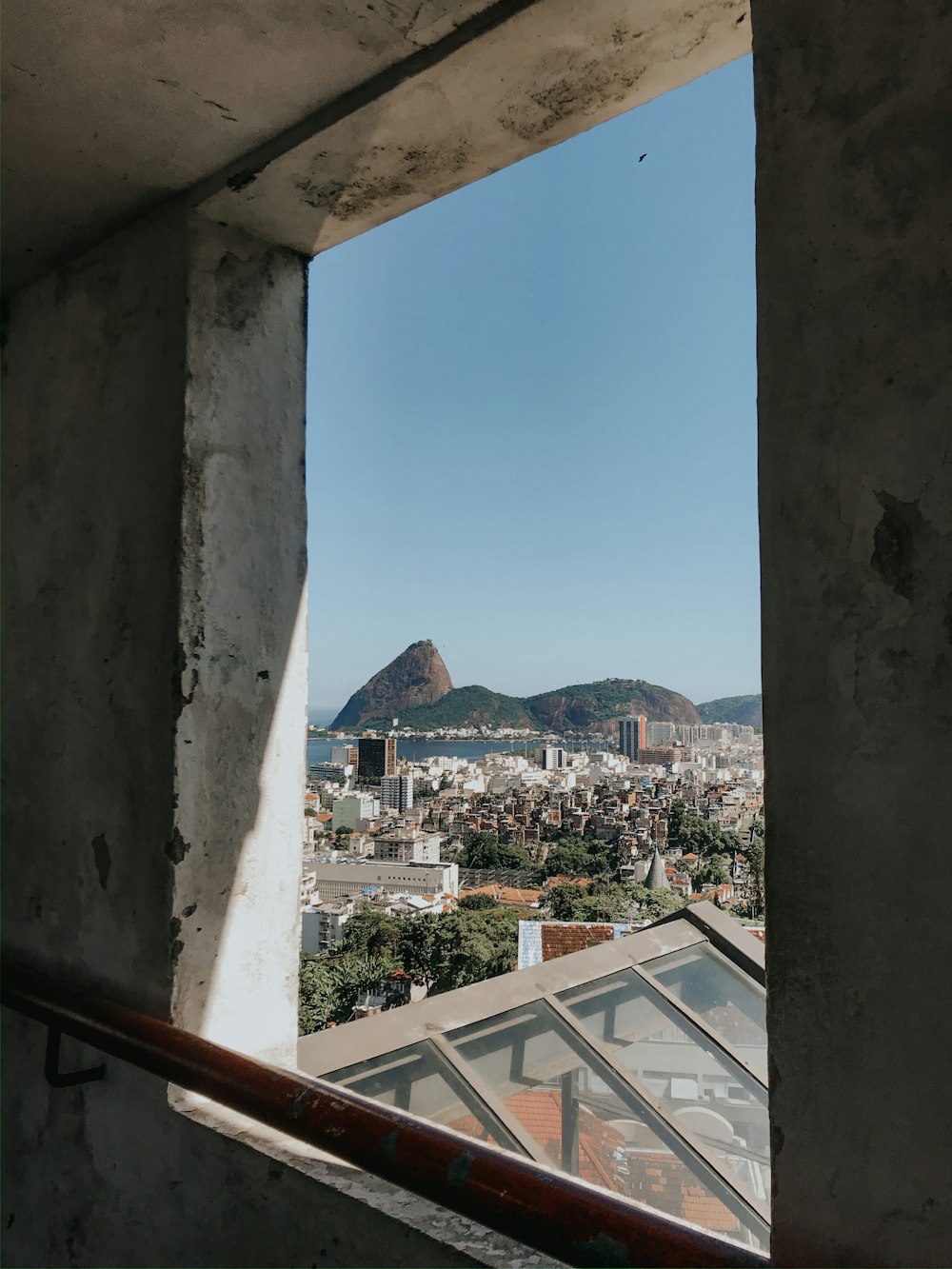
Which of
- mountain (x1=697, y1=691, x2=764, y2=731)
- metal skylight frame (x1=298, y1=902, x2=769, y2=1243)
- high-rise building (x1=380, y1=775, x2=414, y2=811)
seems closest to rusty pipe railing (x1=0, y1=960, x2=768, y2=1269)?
metal skylight frame (x1=298, y1=902, x2=769, y2=1243)

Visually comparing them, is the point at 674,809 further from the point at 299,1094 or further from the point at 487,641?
the point at 487,641

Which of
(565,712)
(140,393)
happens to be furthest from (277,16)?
(565,712)

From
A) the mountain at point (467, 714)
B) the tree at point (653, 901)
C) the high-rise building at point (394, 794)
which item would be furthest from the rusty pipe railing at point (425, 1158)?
the mountain at point (467, 714)

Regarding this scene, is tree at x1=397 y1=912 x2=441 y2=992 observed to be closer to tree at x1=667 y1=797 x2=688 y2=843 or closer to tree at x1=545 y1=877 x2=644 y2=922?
tree at x1=545 y1=877 x2=644 y2=922

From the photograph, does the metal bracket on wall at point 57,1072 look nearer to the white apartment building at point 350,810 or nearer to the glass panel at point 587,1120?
the glass panel at point 587,1120

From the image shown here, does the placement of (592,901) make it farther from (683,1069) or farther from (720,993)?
(683,1069)
